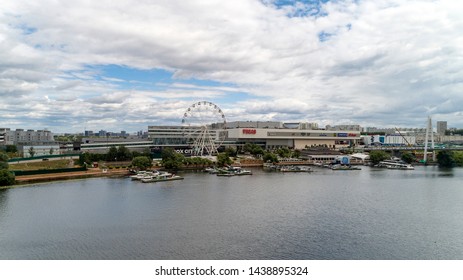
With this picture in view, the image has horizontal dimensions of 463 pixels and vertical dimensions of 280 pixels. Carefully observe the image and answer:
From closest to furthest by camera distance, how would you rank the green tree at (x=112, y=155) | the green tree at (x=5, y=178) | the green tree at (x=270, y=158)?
1. the green tree at (x=5, y=178)
2. the green tree at (x=112, y=155)
3. the green tree at (x=270, y=158)

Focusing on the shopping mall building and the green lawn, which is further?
the shopping mall building

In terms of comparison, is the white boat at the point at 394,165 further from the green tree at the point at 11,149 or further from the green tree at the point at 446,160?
the green tree at the point at 11,149

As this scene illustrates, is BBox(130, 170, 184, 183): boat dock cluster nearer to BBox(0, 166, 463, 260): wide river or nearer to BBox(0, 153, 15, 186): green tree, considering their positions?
BBox(0, 166, 463, 260): wide river

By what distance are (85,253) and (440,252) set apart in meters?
6.02

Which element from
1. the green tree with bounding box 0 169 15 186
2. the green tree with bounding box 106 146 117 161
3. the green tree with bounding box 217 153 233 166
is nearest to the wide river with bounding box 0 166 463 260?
the green tree with bounding box 0 169 15 186

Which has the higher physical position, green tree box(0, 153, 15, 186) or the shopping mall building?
the shopping mall building

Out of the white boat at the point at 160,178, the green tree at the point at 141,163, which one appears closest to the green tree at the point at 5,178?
the white boat at the point at 160,178

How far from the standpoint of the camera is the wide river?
6.39 metres

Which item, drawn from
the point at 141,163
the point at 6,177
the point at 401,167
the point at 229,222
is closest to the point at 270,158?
the point at 401,167

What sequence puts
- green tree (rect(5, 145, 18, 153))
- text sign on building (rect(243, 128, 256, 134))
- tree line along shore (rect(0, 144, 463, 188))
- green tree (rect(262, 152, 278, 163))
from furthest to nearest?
text sign on building (rect(243, 128, 256, 134)), green tree (rect(5, 145, 18, 153)), green tree (rect(262, 152, 278, 163)), tree line along shore (rect(0, 144, 463, 188))

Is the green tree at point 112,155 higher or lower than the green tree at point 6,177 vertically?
higher

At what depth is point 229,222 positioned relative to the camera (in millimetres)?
8117

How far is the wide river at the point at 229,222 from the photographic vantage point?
6387mm

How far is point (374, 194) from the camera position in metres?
11.9
